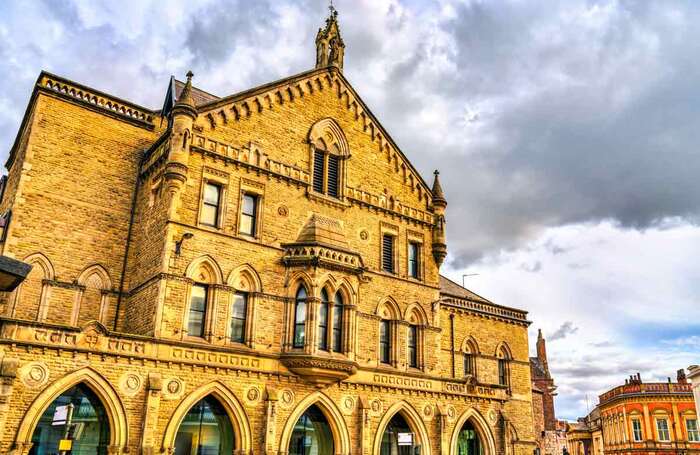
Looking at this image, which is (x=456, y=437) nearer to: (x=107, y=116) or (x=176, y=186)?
(x=176, y=186)

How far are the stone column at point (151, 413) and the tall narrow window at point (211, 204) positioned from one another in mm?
6008

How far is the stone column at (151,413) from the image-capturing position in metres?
18.2

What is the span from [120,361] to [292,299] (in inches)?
271

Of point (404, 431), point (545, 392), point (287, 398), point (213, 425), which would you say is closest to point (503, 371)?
point (404, 431)

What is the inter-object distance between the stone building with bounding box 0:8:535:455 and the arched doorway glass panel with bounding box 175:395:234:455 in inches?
2.6

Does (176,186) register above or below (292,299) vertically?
above

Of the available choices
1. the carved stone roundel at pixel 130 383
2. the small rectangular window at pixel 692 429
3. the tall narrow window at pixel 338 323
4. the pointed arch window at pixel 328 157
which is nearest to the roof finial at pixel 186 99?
the pointed arch window at pixel 328 157

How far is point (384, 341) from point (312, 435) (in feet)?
17.2

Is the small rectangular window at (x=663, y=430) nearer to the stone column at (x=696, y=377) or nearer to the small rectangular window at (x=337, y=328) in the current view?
the stone column at (x=696, y=377)

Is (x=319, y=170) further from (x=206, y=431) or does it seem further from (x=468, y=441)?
(x=468, y=441)

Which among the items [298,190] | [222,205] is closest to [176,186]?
[222,205]

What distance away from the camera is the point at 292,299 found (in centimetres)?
2336

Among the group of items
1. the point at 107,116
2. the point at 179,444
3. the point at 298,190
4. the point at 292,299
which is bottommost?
the point at 179,444

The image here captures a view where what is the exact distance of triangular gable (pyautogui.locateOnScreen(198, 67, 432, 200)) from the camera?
24.0 m
